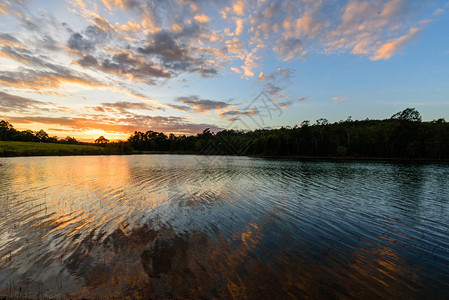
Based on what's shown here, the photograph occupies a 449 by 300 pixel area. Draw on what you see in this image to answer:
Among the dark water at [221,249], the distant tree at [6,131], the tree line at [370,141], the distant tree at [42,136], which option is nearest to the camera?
the dark water at [221,249]

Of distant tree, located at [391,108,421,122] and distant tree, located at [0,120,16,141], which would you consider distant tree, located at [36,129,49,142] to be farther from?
distant tree, located at [391,108,421,122]

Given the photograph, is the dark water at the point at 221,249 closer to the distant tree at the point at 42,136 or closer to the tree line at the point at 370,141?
the tree line at the point at 370,141

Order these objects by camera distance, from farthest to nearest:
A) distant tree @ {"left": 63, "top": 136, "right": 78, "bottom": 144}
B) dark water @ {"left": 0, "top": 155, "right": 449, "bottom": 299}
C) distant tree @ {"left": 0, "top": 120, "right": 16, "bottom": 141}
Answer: distant tree @ {"left": 63, "top": 136, "right": 78, "bottom": 144} < distant tree @ {"left": 0, "top": 120, "right": 16, "bottom": 141} < dark water @ {"left": 0, "top": 155, "right": 449, "bottom": 299}

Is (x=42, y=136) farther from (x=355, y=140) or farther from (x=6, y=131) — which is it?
(x=355, y=140)

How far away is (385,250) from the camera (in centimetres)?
789

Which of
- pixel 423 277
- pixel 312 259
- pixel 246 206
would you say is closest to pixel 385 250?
pixel 423 277

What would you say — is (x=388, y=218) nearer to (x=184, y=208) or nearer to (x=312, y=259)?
(x=312, y=259)

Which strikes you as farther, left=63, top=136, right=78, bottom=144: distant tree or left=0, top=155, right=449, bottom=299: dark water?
left=63, top=136, right=78, bottom=144: distant tree

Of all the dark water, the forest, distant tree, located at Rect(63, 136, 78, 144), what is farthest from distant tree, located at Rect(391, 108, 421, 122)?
distant tree, located at Rect(63, 136, 78, 144)

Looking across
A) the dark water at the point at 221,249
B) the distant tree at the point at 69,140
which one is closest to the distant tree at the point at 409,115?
the dark water at the point at 221,249

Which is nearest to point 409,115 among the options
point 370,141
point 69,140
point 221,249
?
point 370,141

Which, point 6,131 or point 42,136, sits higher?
point 6,131

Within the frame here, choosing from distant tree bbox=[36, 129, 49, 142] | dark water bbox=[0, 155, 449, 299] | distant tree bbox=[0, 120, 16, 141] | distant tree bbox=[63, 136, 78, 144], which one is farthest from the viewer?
distant tree bbox=[63, 136, 78, 144]

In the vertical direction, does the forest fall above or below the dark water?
above
